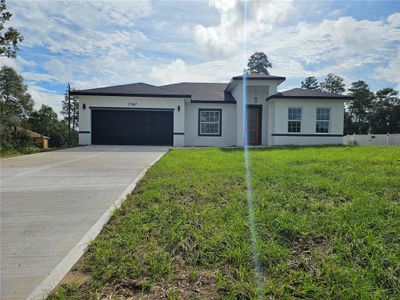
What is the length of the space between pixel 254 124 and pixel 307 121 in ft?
10.6

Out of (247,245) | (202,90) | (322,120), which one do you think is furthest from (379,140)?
(247,245)

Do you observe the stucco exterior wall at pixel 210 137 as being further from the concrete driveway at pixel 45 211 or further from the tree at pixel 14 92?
the tree at pixel 14 92

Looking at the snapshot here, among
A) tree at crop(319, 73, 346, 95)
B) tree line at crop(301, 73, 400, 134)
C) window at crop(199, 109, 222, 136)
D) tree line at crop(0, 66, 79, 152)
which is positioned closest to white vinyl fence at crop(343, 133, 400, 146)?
window at crop(199, 109, 222, 136)

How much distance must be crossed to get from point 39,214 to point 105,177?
8.20ft

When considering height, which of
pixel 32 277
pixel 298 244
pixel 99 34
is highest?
pixel 99 34

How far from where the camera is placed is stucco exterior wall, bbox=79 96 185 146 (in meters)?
17.5

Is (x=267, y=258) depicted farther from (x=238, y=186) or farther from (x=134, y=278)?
(x=238, y=186)

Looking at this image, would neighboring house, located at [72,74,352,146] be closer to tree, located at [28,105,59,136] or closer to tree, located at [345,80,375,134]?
tree, located at [28,105,59,136]

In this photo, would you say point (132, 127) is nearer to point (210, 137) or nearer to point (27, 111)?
point (210, 137)

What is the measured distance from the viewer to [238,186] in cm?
528

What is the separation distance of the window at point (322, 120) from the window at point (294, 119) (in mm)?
1175

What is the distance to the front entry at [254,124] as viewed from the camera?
18.3 metres

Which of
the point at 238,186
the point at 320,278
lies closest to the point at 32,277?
the point at 320,278

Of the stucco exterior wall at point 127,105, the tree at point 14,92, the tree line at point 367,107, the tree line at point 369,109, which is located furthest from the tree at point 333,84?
the tree at point 14,92
